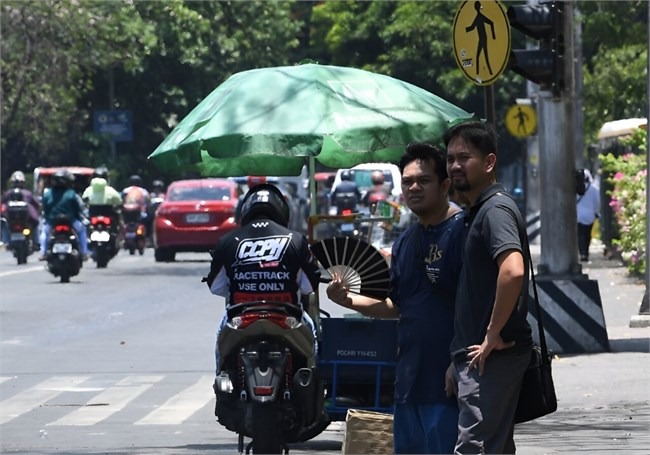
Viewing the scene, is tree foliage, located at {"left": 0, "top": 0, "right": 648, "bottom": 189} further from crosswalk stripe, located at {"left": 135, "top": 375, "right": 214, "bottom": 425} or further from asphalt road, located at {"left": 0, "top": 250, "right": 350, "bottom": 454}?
crosswalk stripe, located at {"left": 135, "top": 375, "right": 214, "bottom": 425}

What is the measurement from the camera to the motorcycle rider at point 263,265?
9.04m

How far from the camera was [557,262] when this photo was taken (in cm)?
1587

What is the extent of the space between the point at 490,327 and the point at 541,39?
887 centimetres

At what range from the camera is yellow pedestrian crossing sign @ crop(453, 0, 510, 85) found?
40.1ft

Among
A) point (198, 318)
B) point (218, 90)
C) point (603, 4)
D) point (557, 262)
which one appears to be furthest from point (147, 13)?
point (218, 90)

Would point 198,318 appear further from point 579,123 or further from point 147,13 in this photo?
point 147,13

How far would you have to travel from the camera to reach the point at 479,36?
40.5 ft

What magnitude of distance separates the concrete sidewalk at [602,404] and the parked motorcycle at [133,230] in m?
18.4

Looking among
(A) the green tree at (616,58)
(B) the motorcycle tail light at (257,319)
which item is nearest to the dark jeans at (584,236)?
(A) the green tree at (616,58)

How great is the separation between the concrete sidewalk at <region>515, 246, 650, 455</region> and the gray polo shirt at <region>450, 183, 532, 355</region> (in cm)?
356

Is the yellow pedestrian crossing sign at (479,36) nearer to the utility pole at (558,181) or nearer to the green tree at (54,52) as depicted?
the utility pole at (558,181)

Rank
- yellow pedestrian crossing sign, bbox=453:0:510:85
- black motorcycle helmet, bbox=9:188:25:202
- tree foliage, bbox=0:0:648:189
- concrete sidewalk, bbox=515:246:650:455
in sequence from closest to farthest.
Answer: concrete sidewalk, bbox=515:246:650:455, yellow pedestrian crossing sign, bbox=453:0:510:85, black motorcycle helmet, bbox=9:188:25:202, tree foliage, bbox=0:0:648:189

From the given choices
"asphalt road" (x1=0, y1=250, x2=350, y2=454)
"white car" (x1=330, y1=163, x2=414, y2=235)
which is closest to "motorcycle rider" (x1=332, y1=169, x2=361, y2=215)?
"white car" (x1=330, y1=163, x2=414, y2=235)

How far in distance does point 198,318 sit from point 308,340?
11455 mm
